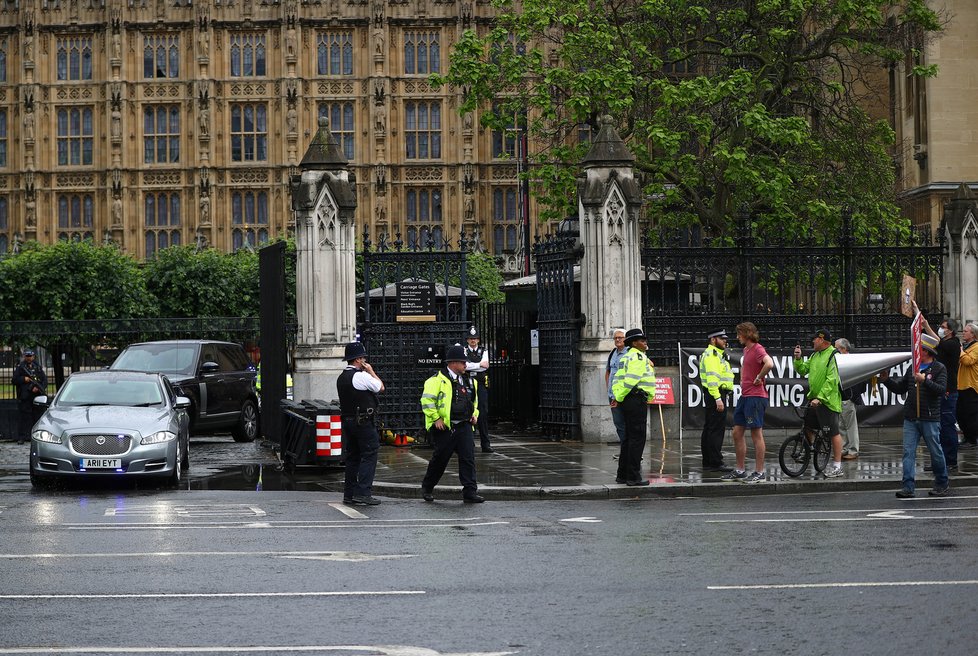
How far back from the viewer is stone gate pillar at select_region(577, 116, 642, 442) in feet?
63.2

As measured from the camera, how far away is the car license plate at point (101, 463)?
15320 mm

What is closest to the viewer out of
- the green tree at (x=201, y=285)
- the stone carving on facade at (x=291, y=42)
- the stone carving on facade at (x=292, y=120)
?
the green tree at (x=201, y=285)

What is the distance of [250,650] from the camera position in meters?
6.80

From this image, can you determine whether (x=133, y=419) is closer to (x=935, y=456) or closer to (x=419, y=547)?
(x=419, y=547)

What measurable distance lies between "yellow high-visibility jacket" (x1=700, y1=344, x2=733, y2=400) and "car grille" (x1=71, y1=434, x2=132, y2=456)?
6235 millimetres

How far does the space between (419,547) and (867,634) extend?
4027mm

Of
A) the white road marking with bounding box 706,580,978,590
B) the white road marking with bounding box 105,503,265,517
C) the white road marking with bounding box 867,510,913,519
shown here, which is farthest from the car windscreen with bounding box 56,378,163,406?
the white road marking with bounding box 706,580,978,590

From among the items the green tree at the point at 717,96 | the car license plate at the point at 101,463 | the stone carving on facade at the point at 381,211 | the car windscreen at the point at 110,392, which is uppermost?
the stone carving on facade at the point at 381,211

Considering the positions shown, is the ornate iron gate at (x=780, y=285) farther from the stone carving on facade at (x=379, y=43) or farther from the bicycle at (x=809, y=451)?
the stone carving on facade at (x=379, y=43)

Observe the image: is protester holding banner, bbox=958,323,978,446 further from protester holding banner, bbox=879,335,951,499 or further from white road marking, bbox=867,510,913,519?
white road marking, bbox=867,510,913,519

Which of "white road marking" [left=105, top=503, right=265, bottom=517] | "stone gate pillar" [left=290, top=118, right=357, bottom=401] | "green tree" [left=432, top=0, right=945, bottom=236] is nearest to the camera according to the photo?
"white road marking" [left=105, top=503, right=265, bottom=517]

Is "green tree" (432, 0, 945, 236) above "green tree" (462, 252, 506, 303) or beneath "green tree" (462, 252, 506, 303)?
above

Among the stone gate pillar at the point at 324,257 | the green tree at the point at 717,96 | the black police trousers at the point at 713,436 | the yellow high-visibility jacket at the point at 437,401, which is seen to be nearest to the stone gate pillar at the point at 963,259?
the green tree at the point at 717,96

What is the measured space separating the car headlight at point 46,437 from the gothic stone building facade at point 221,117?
54422 mm
